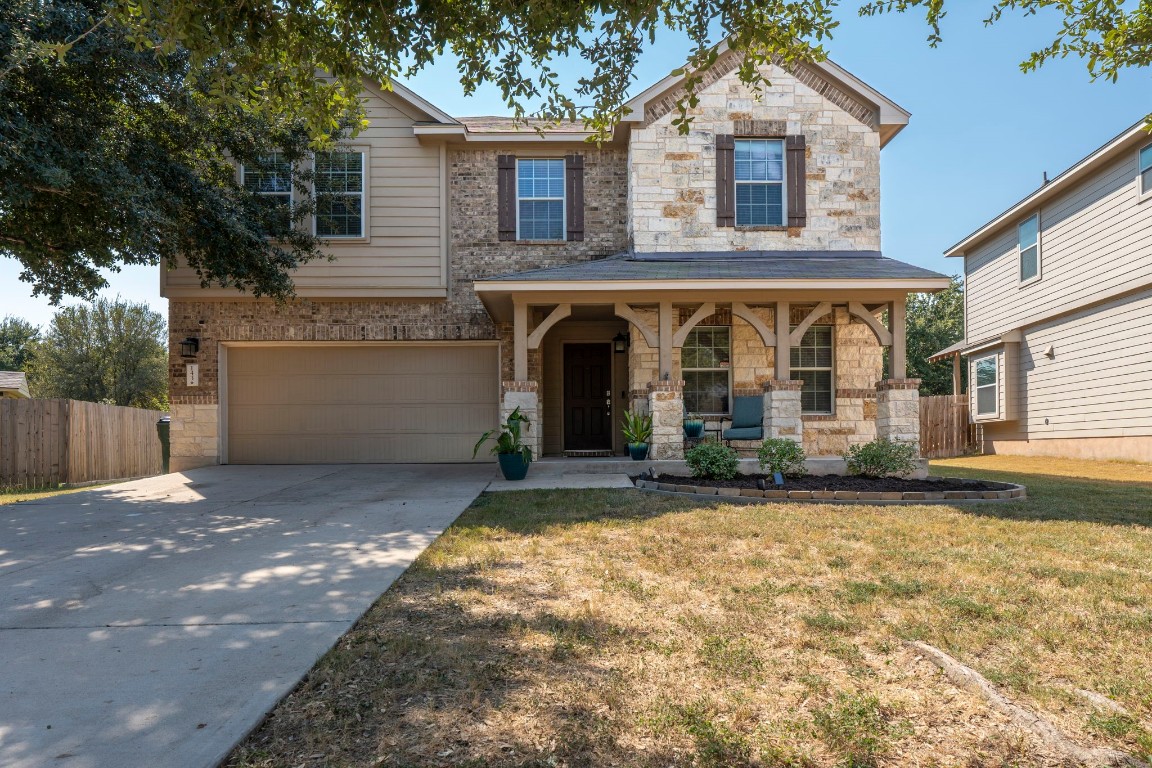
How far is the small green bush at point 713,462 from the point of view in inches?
305

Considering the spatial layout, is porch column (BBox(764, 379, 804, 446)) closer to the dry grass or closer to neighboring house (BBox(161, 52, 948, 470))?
neighboring house (BBox(161, 52, 948, 470))

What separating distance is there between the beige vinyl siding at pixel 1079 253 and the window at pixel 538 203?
10099 mm

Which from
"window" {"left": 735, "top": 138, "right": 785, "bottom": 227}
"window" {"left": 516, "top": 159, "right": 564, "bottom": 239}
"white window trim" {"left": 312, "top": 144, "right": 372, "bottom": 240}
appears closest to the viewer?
"window" {"left": 735, "top": 138, "right": 785, "bottom": 227}

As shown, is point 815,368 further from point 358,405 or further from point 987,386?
point 987,386

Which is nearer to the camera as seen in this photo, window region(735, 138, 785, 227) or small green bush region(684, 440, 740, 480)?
small green bush region(684, 440, 740, 480)

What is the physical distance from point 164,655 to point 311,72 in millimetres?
3844

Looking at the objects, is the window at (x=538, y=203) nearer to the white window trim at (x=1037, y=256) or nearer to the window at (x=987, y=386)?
the white window trim at (x=1037, y=256)

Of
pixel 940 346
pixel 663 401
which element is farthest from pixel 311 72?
pixel 940 346

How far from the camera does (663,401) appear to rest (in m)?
9.04

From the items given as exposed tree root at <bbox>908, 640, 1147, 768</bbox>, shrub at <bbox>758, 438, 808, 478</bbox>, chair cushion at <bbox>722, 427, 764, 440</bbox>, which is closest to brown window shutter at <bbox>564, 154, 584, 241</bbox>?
chair cushion at <bbox>722, 427, 764, 440</bbox>

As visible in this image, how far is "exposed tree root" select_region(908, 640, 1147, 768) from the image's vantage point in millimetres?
1962

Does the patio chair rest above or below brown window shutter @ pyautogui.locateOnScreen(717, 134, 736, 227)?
below

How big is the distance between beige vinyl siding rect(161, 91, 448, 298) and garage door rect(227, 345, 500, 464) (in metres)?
1.12

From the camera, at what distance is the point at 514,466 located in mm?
8523
